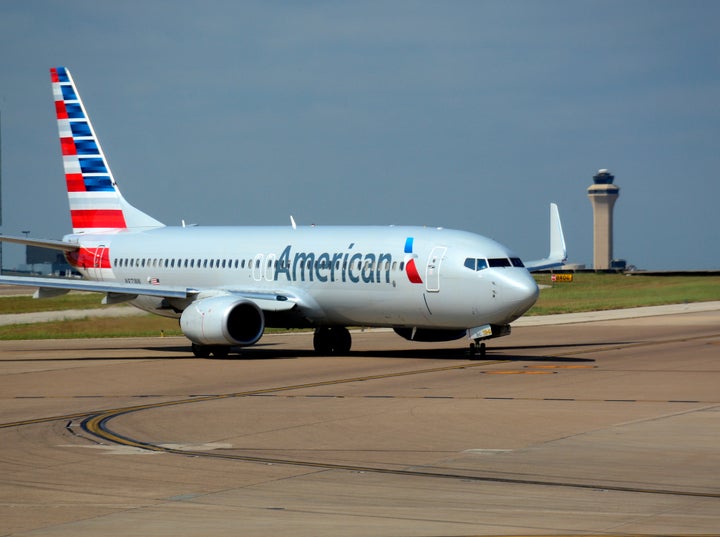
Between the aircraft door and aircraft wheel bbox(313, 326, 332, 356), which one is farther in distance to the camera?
aircraft wheel bbox(313, 326, 332, 356)

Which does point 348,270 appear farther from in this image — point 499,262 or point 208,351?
point 208,351

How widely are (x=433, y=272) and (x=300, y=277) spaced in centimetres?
558

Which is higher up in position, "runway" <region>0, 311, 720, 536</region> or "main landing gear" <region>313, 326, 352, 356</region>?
"main landing gear" <region>313, 326, 352, 356</region>

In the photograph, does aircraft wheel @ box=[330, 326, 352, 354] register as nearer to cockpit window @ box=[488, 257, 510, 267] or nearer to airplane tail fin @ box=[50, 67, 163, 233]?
cockpit window @ box=[488, 257, 510, 267]

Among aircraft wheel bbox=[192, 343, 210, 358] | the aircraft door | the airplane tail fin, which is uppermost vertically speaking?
the airplane tail fin

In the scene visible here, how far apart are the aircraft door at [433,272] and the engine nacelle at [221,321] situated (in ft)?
18.9

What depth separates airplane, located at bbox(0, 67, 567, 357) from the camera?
117 feet

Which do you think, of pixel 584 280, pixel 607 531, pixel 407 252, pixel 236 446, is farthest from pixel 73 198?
pixel 584 280

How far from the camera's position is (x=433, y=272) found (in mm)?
35844

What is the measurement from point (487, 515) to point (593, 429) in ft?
24.9

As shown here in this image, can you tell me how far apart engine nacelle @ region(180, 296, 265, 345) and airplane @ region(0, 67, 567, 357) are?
0.04m

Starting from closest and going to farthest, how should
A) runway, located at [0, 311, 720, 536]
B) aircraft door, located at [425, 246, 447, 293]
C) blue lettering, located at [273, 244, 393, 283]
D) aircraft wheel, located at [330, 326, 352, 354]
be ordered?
runway, located at [0, 311, 720, 536]
aircraft door, located at [425, 246, 447, 293]
blue lettering, located at [273, 244, 393, 283]
aircraft wheel, located at [330, 326, 352, 354]

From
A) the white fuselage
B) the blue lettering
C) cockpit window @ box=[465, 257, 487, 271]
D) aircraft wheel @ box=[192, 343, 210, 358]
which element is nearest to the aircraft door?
the white fuselage

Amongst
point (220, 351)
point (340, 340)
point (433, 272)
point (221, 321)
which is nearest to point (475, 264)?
point (433, 272)
